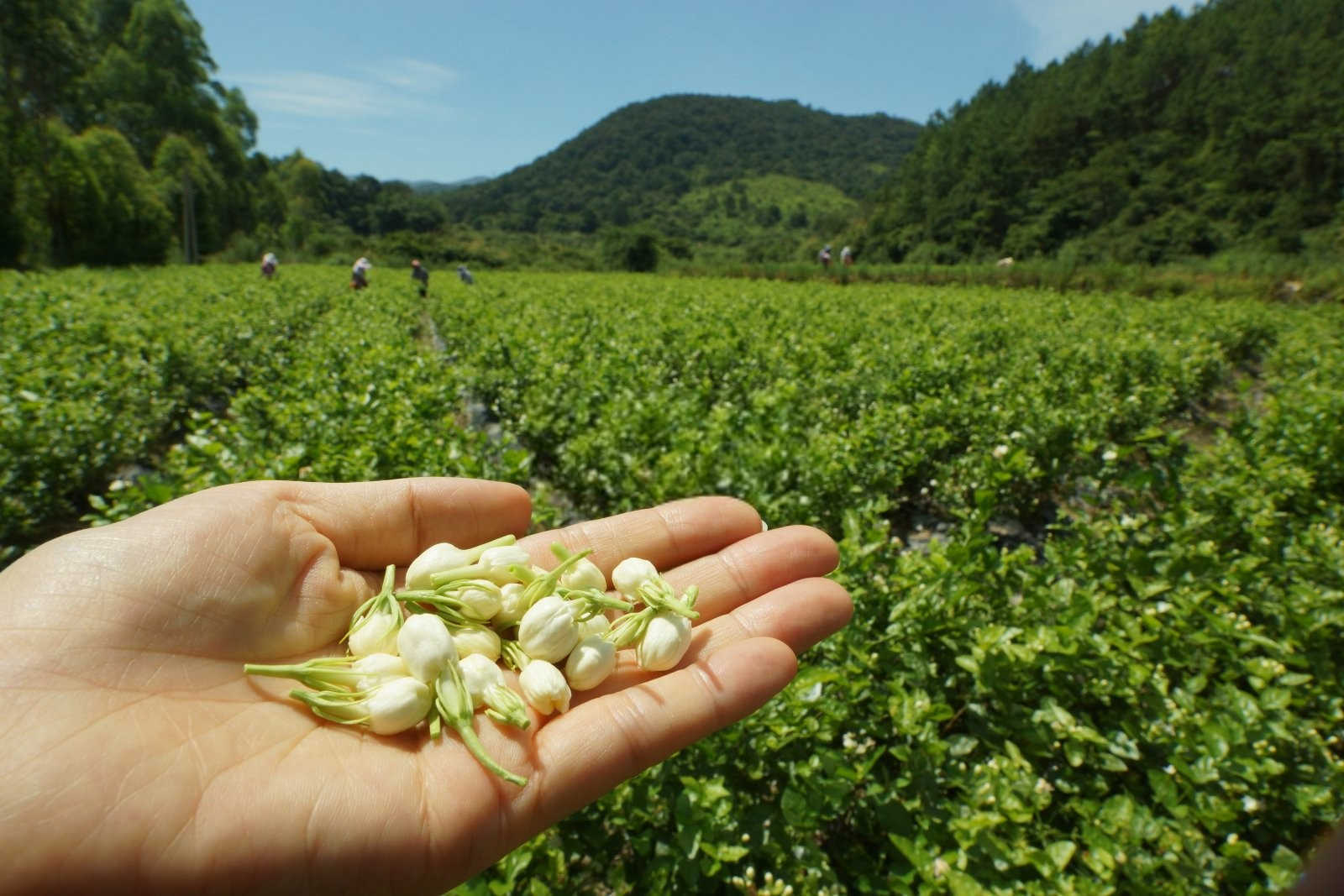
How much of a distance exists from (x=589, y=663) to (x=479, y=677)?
0.30 metres

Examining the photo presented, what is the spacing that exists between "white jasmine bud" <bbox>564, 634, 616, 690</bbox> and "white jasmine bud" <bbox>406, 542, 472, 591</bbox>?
18.8 inches

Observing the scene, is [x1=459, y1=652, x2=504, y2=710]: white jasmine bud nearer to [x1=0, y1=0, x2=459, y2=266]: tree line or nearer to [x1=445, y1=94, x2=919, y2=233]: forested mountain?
[x1=0, y1=0, x2=459, y2=266]: tree line

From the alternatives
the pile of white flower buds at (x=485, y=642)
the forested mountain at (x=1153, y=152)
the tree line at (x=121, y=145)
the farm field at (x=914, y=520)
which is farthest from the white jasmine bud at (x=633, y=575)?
the forested mountain at (x=1153, y=152)

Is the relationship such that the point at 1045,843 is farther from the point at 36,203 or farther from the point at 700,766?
the point at 36,203

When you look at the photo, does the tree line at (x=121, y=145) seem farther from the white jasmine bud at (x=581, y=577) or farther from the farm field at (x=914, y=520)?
the white jasmine bud at (x=581, y=577)

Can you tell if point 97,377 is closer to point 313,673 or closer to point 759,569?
point 313,673

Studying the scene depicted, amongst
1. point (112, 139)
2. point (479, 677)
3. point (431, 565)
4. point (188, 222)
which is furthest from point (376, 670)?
point (188, 222)

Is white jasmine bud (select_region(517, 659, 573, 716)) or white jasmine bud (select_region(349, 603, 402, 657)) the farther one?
white jasmine bud (select_region(349, 603, 402, 657))

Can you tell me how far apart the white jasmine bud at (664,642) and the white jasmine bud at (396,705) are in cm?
62

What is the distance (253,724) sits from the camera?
5.29 ft

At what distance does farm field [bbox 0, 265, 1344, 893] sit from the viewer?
2.03 meters

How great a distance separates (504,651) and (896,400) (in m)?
5.55

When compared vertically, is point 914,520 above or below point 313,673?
below

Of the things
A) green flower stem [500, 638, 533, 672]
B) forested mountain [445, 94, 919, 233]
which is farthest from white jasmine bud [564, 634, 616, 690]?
forested mountain [445, 94, 919, 233]
